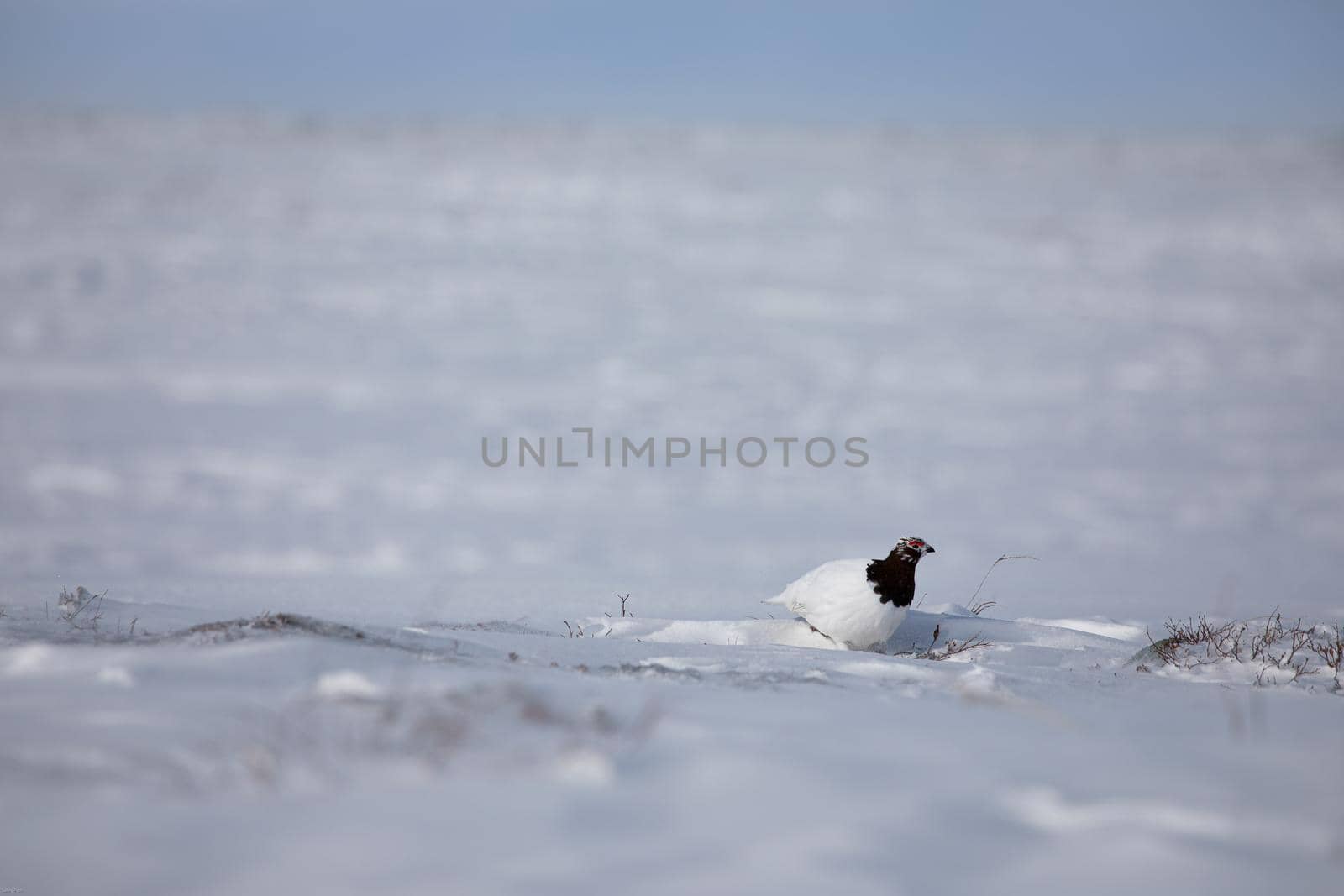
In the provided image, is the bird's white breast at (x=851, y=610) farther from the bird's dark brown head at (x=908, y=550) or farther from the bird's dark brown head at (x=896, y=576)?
the bird's dark brown head at (x=908, y=550)

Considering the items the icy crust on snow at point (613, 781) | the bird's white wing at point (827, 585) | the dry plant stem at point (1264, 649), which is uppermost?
the bird's white wing at point (827, 585)

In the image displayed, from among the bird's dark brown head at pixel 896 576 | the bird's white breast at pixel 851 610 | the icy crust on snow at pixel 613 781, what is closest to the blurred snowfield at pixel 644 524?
the icy crust on snow at pixel 613 781

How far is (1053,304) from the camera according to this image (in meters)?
16.4

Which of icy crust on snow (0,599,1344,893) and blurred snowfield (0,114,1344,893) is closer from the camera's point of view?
→ icy crust on snow (0,599,1344,893)

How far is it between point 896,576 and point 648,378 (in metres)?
8.98

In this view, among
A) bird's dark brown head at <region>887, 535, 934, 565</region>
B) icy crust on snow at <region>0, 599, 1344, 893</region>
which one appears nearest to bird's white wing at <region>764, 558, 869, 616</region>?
bird's dark brown head at <region>887, 535, 934, 565</region>

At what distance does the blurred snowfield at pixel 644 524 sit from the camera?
1738 mm

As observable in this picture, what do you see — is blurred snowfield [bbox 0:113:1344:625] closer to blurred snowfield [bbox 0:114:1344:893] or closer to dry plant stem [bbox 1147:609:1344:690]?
blurred snowfield [bbox 0:114:1344:893]

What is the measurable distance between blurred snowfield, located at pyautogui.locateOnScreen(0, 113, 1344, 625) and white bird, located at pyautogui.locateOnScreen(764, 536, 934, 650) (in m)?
1.15

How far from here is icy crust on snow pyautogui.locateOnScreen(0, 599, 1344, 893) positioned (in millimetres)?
1617

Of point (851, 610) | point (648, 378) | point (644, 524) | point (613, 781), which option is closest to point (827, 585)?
point (851, 610)

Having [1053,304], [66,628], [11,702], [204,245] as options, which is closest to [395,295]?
[204,245]

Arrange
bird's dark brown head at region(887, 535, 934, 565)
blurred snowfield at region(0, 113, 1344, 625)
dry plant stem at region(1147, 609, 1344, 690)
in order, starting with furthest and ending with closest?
blurred snowfield at region(0, 113, 1344, 625)
bird's dark brown head at region(887, 535, 934, 565)
dry plant stem at region(1147, 609, 1344, 690)

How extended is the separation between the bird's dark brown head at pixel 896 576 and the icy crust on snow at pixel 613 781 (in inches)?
49.8
